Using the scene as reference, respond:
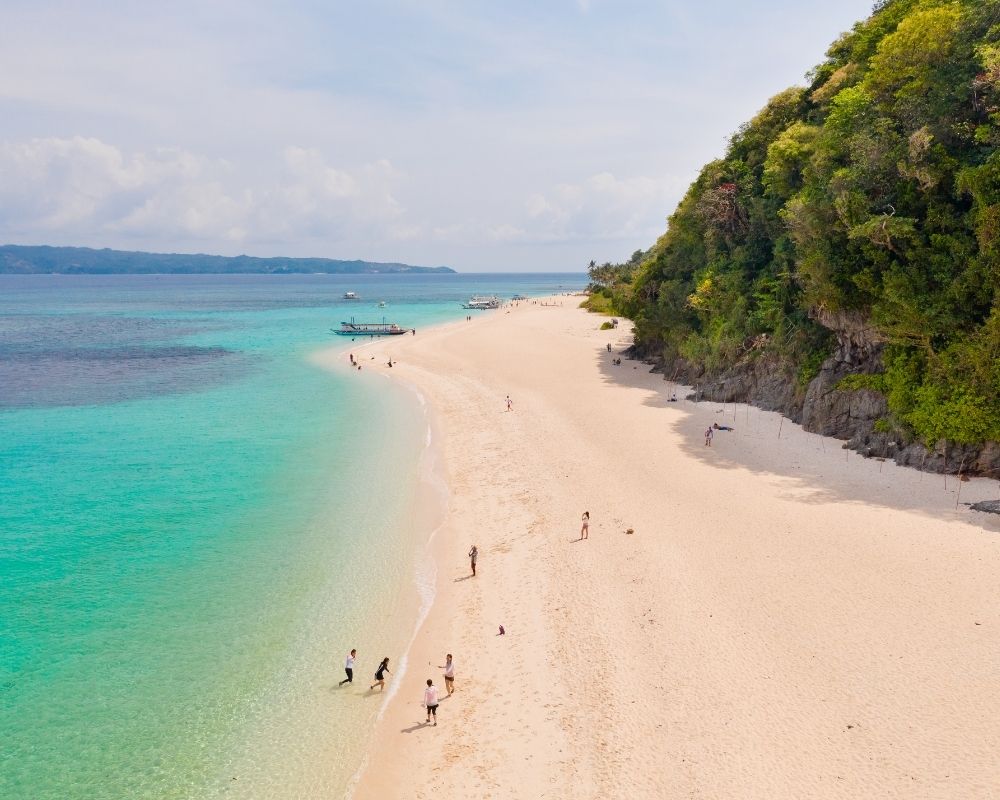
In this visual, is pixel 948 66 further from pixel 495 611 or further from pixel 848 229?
pixel 495 611

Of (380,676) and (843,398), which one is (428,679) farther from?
(843,398)

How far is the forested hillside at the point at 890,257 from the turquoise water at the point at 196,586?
75.2 ft

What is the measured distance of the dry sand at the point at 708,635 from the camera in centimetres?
1341

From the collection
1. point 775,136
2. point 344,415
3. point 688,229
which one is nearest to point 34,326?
point 344,415

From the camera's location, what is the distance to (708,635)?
1762 centimetres

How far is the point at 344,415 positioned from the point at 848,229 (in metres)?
33.3

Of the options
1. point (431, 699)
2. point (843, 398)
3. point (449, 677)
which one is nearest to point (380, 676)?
point (449, 677)

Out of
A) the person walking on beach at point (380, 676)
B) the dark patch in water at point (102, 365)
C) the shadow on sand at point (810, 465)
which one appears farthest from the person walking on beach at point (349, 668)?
the dark patch in water at point (102, 365)

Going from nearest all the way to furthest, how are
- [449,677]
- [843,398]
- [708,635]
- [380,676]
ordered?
1. [449,677]
2. [380,676]
3. [708,635]
4. [843,398]

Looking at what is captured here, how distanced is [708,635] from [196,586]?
1661 cm

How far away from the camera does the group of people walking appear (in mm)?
15266

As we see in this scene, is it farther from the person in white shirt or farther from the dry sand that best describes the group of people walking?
the dry sand

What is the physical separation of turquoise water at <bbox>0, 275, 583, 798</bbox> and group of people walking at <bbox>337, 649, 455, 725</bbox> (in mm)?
479

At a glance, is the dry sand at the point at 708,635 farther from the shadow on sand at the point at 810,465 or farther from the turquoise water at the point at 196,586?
the turquoise water at the point at 196,586
